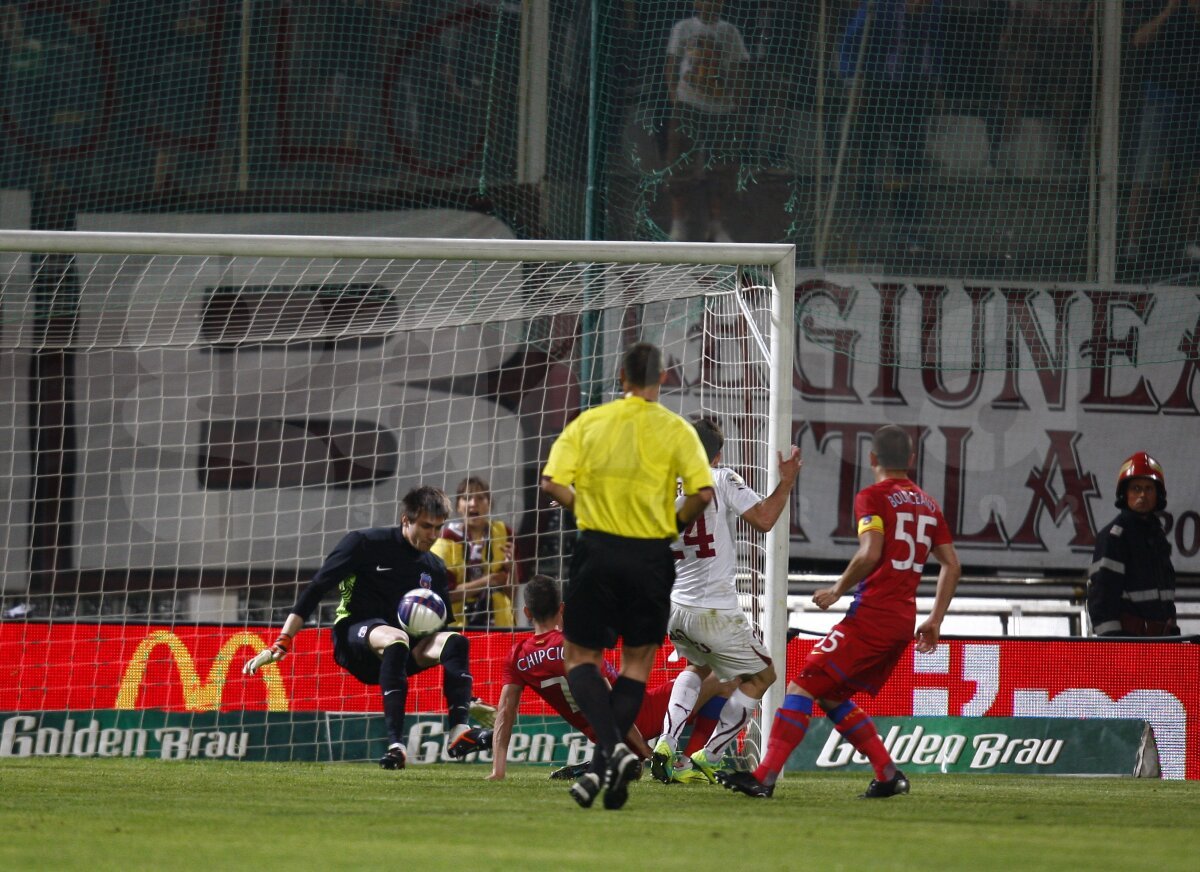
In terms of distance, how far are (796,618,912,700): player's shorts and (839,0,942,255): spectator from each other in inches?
250

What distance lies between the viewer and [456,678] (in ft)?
29.5

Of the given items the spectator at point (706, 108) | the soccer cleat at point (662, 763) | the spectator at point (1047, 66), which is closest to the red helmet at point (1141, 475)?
the spectator at point (1047, 66)

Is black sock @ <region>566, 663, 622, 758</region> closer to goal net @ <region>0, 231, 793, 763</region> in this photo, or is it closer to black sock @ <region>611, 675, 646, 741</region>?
black sock @ <region>611, 675, 646, 741</region>

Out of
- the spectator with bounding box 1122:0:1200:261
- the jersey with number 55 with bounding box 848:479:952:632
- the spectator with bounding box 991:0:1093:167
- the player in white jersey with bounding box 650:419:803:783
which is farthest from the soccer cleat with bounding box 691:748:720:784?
the spectator with bounding box 991:0:1093:167

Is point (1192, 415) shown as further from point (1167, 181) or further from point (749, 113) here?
point (749, 113)

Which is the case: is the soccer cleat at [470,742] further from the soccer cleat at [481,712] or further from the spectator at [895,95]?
the spectator at [895,95]

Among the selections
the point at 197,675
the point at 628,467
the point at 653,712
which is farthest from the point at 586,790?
the point at 197,675

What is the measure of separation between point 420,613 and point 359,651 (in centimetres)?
47

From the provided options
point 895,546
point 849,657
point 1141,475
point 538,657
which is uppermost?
point 1141,475

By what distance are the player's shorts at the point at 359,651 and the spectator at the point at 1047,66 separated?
22.6 feet

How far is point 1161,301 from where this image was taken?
1280 cm

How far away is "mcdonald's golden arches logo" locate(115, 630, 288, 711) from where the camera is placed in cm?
1050

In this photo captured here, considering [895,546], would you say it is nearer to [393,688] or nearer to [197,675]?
[393,688]

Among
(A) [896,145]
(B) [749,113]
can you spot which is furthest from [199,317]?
(A) [896,145]
